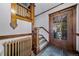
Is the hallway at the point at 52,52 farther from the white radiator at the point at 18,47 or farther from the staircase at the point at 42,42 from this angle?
the white radiator at the point at 18,47

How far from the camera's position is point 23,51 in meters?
1.50

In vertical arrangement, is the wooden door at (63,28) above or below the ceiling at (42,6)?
below

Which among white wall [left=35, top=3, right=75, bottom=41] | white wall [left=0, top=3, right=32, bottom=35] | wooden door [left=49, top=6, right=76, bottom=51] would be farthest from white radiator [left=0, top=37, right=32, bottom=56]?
wooden door [left=49, top=6, right=76, bottom=51]

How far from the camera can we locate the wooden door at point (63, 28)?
1.49 m

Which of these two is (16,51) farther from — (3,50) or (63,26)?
(63,26)

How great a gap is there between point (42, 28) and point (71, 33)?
483 mm

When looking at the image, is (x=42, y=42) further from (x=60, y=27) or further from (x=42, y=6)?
(x=42, y=6)

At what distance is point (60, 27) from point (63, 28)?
0.17 ft

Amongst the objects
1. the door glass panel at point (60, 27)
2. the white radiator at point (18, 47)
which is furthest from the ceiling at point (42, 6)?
the white radiator at point (18, 47)

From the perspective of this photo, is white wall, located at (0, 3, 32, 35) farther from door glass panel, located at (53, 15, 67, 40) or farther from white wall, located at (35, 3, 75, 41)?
door glass panel, located at (53, 15, 67, 40)

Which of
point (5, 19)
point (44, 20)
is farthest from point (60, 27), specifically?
point (5, 19)

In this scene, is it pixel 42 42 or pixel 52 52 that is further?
pixel 42 42

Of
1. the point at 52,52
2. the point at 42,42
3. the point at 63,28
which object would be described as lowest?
the point at 52,52

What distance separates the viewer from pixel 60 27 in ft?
5.02
